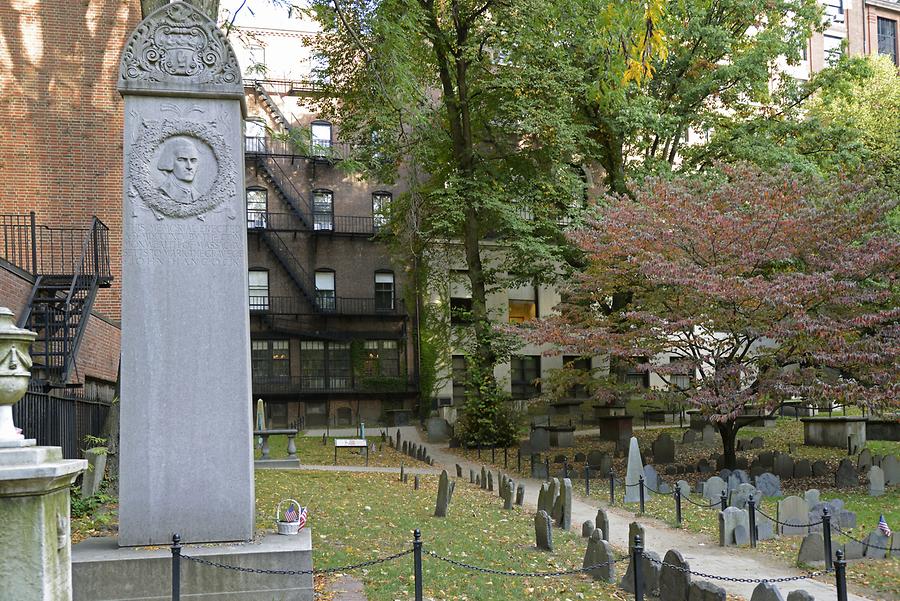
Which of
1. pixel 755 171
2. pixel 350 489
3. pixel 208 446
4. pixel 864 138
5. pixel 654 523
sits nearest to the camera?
pixel 208 446

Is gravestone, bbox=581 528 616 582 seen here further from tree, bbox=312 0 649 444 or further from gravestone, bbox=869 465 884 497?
tree, bbox=312 0 649 444

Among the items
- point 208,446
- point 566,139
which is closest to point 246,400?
point 208,446

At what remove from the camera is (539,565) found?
983cm

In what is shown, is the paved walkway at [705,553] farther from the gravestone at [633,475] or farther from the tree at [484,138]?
the tree at [484,138]

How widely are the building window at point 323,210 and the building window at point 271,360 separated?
569 cm

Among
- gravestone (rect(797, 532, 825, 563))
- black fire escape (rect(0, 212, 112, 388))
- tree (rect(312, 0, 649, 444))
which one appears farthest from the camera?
tree (rect(312, 0, 649, 444))

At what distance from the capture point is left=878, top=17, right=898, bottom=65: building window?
5147 cm

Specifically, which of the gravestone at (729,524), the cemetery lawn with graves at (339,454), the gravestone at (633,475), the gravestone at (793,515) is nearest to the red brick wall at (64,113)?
the cemetery lawn with graves at (339,454)

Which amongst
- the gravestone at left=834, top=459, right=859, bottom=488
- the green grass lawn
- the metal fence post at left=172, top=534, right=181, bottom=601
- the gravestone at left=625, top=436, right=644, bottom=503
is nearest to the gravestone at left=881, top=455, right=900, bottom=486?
the gravestone at left=834, top=459, right=859, bottom=488

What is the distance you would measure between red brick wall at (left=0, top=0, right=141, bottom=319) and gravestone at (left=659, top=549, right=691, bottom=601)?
607 inches

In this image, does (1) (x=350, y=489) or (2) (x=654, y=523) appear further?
(1) (x=350, y=489)

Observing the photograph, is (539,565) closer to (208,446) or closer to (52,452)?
(208,446)

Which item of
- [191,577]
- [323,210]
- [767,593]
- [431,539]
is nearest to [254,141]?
[323,210]

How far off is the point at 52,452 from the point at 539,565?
20.9ft
